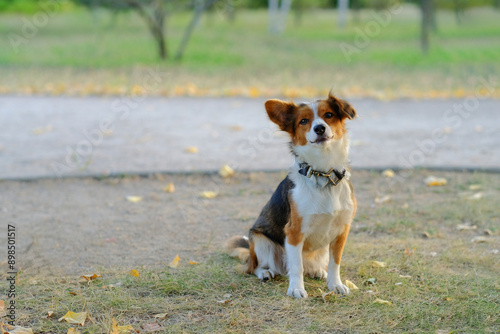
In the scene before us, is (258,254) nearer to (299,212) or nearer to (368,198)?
(299,212)

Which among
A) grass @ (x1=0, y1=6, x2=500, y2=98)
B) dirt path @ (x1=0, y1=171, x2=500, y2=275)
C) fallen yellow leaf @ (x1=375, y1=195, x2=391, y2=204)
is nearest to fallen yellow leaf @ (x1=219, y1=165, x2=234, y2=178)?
dirt path @ (x1=0, y1=171, x2=500, y2=275)

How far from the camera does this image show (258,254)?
3.97m

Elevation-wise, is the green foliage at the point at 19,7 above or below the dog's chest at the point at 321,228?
above

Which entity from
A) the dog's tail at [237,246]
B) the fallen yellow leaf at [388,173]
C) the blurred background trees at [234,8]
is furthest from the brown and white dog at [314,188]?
the blurred background trees at [234,8]

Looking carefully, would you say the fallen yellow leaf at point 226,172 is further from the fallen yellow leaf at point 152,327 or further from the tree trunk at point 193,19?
the tree trunk at point 193,19

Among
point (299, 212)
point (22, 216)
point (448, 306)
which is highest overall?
point (299, 212)

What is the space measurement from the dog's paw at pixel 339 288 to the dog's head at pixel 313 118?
874 mm

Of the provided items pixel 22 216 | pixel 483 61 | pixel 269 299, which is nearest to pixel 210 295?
pixel 269 299

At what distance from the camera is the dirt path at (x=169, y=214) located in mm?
4641

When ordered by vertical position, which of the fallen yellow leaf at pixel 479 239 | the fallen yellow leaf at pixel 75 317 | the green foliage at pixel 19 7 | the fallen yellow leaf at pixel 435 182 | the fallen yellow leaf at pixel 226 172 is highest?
the green foliage at pixel 19 7

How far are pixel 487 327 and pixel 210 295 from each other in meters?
1.54

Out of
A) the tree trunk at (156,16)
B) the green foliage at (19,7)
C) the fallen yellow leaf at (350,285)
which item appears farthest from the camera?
the green foliage at (19,7)

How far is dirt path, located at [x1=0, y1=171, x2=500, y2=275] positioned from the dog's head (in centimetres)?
137

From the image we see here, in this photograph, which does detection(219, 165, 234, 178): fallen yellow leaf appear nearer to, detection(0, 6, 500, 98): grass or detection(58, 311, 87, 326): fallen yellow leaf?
detection(58, 311, 87, 326): fallen yellow leaf
